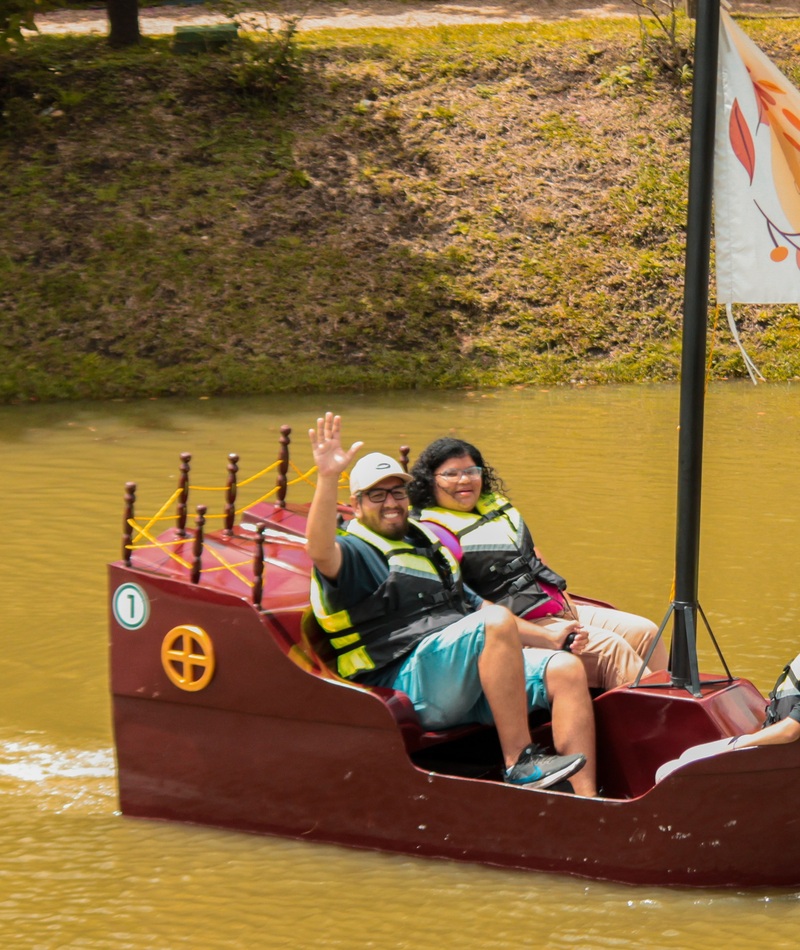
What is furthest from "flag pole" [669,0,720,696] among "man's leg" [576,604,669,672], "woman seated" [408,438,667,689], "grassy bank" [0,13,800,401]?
"grassy bank" [0,13,800,401]

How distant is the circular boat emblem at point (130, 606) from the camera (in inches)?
209

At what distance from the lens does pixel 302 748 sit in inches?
204

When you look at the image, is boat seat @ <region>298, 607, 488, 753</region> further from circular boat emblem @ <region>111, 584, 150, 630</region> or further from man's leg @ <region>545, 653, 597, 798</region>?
circular boat emblem @ <region>111, 584, 150, 630</region>

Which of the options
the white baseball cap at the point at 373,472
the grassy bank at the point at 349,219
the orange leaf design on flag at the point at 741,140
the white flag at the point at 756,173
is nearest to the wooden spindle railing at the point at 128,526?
the white baseball cap at the point at 373,472

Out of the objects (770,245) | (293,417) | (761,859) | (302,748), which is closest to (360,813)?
(302,748)

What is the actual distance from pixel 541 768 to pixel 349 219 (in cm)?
1444

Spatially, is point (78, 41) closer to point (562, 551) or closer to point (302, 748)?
point (562, 551)

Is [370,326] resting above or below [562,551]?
above

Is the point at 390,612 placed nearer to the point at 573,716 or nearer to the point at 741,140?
the point at 573,716

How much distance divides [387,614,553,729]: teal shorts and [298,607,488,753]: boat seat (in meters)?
0.03

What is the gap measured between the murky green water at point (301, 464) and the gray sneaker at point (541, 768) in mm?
381

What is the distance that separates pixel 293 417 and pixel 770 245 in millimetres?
9992

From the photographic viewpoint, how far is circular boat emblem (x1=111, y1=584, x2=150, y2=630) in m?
5.31

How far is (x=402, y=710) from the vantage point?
16.7 ft
